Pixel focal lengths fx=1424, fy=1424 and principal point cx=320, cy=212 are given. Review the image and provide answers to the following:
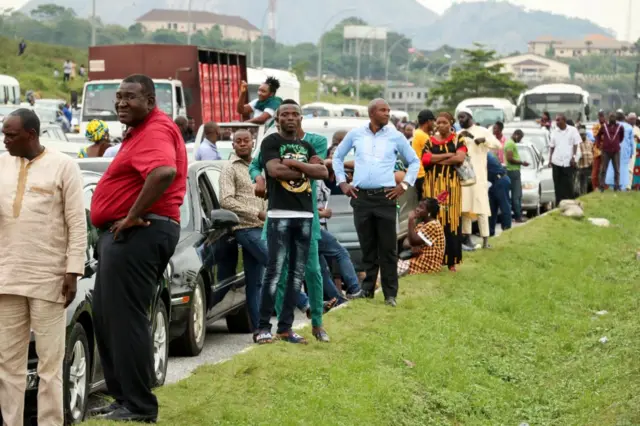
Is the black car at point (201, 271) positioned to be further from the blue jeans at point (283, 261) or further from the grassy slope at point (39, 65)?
the grassy slope at point (39, 65)

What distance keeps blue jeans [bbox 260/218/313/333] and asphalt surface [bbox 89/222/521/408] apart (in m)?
0.34

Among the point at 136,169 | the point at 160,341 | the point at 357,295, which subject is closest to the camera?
the point at 136,169

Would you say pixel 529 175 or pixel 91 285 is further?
pixel 529 175

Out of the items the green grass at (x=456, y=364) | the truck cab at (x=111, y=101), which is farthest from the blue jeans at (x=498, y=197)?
the truck cab at (x=111, y=101)

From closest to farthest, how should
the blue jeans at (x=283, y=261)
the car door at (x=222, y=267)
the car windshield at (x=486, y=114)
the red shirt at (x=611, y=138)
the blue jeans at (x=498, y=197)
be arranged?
the blue jeans at (x=283, y=261) → the car door at (x=222, y=267) → the blue jeans at (x=498, y=197) → the red shirt at (x=611, y=138) → the car windshield at (x=486, y=114)

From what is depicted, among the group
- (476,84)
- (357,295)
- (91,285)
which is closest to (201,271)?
(357,295)

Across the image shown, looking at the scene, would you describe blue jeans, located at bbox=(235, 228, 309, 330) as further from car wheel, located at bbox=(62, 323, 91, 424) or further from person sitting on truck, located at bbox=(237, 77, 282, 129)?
person sitting on truck, located at bbox=(237, 77, 282, 129)

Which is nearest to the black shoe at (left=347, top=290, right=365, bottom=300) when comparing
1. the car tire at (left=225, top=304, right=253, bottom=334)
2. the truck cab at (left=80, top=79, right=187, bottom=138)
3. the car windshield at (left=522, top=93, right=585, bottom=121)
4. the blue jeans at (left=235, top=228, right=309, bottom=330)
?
the car tire at (left=225, top=304, right=253, bottom=334)

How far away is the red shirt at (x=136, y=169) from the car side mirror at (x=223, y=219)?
392 cm

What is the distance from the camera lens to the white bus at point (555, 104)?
165 feet

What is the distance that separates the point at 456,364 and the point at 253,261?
2168mm

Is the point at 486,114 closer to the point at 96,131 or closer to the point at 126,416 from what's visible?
the point at 96,131

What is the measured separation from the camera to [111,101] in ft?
97.7

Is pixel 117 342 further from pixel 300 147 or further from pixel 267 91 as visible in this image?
pixel 267 91
